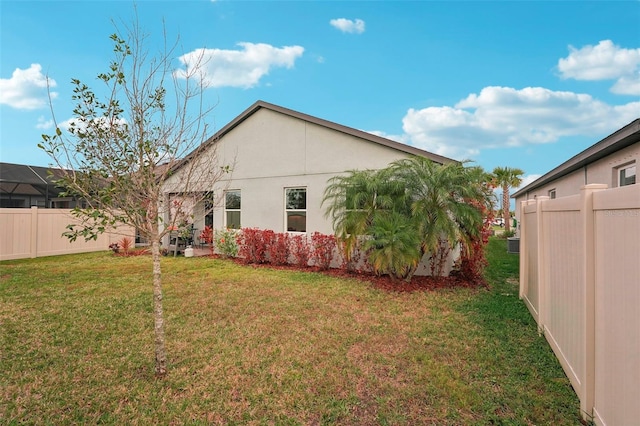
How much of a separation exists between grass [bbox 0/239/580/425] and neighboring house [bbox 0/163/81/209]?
401 inches

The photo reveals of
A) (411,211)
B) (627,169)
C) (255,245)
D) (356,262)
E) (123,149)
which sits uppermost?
(627,169)

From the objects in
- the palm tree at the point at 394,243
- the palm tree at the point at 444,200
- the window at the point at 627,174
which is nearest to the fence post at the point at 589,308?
the palm tree at the point at 394,243

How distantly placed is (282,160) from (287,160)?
211 mm

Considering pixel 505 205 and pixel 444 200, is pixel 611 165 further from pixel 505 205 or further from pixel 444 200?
pixel 505 205

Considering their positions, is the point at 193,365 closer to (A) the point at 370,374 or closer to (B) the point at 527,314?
(A) the point at 370,374

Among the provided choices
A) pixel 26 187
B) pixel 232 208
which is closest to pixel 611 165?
pixel 232 208

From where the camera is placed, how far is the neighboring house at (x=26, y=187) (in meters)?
15.2

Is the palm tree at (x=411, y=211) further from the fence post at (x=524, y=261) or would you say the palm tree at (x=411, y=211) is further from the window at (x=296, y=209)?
the window at (x=296, y=209)

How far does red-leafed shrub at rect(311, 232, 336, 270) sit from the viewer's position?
920 centimetres

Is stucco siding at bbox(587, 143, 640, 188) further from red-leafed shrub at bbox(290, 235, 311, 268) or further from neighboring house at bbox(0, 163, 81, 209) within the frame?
neighboring house at bbox(0, 163, 81, 209)

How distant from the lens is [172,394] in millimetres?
2977

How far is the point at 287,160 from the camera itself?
10445 mm

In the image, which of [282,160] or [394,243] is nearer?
[394,243]

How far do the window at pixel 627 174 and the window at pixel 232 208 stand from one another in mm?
11336
